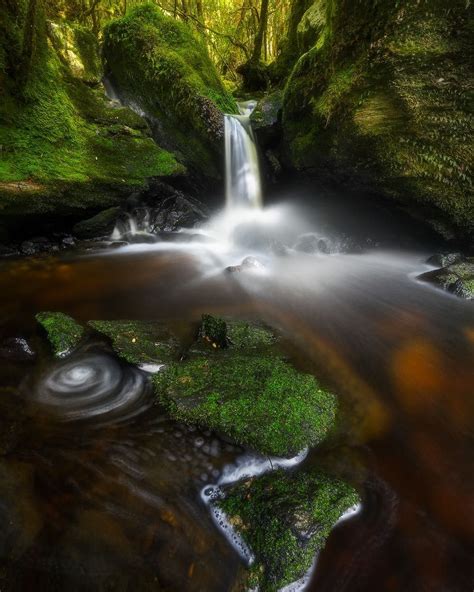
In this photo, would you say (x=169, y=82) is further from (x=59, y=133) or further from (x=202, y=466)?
(x=202, y=466)

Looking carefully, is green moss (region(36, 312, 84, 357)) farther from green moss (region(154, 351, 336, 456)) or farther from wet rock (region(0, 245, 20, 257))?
wet rock (region(0, 245, 20, 257))

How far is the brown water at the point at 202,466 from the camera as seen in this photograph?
61.4 inches

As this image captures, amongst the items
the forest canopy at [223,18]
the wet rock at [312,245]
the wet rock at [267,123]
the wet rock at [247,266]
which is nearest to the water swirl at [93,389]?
the wet rock at [247,266]

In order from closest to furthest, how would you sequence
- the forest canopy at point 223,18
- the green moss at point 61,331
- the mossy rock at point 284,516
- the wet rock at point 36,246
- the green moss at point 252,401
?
the mossy rock at point 284,516 < the green moss at point 252,401 < the green moss at point 61,331 < the wet rock at point 36,246 < the forest canopy at point 223,18

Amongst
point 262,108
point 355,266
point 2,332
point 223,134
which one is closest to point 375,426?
point 2,332

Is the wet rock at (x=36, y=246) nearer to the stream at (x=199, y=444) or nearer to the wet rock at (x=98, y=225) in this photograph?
the wet rock at (x=98, y=225)

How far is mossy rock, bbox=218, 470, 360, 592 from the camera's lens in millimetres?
1539

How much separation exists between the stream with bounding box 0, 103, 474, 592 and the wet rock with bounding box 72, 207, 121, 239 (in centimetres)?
151

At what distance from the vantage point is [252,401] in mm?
2332

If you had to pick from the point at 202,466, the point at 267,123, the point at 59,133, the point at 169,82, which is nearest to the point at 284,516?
the point at 202,466

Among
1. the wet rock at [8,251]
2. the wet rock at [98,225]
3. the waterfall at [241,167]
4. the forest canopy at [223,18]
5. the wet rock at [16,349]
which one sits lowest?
the wet rock at [16,349]

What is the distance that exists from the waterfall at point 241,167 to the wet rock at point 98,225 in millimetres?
2589

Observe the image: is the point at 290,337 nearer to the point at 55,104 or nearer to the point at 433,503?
the point at 433,503

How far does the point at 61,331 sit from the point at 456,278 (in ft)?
16.1
